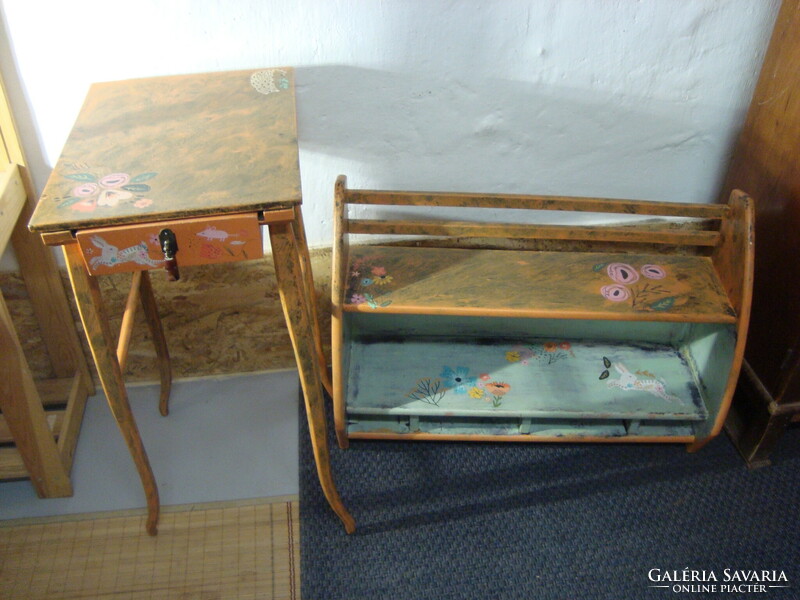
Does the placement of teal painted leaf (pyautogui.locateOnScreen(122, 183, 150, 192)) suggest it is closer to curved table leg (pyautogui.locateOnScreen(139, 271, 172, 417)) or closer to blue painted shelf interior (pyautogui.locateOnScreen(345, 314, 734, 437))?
curved table leg (pyautogui.locateOnScreen(139, 271, 172, 417))

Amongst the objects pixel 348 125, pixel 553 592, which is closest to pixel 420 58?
pixel 348 125

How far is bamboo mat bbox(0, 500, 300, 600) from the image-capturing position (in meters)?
1.71

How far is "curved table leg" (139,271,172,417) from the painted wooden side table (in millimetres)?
249

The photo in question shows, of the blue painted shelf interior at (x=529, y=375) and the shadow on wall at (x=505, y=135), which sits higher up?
the shadow on wall at (x=505, y=135)

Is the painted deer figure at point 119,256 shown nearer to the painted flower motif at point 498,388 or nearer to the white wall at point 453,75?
the white wall at point 453,75

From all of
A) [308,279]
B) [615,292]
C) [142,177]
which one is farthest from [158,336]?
[615,292]

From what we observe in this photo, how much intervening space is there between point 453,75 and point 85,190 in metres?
0.85

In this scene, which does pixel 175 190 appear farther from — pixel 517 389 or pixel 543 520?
pixel 543 520

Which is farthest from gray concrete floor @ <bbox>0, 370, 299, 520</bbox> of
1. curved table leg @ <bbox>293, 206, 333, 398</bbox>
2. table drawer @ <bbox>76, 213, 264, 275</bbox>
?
table drawer @ <bbox>76, 213, 264, 275</bbox>

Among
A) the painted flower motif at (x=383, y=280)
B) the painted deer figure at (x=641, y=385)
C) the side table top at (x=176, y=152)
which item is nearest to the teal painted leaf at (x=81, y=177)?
the side table top at (x=176, y=152)

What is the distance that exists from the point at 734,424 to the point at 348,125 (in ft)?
4.30

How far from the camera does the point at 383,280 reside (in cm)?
174

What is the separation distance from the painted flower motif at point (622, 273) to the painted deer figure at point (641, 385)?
0.32 metres

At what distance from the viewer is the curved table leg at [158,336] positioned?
187 centimetres
